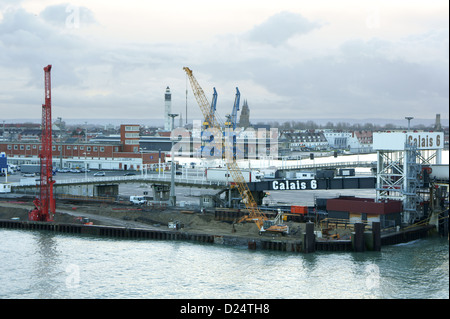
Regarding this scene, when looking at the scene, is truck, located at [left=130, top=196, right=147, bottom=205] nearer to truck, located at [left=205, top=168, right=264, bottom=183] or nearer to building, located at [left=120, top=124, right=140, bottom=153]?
truck, located at [left=205, top=168, right=264, bottom=183]

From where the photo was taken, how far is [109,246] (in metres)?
34.7

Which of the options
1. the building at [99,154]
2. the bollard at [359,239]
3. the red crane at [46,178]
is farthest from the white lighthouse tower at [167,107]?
the bollard at [359,239]

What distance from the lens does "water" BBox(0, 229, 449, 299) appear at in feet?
83.0

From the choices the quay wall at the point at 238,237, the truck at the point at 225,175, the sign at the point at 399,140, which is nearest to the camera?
the quay wall at the point at 238,237

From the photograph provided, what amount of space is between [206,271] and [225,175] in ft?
61.2

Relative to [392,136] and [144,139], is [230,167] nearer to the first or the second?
[392,136]

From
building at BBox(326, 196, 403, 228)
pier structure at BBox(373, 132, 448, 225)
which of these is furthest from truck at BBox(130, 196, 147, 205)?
pier structure at BBox(373, 132, 448, 225)

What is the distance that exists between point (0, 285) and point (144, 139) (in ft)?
307

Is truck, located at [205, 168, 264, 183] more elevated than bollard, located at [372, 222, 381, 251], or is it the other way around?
truck, located at [205, 168, 264, 183]

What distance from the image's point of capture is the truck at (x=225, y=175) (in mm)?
46156

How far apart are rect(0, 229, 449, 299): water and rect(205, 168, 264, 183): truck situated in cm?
1170

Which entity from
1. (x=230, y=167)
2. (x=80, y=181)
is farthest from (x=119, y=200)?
(x=230, y=167)

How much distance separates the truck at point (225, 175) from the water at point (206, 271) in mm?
11698

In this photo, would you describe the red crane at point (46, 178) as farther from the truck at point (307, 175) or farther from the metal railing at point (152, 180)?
the truck at point (307, 175)
